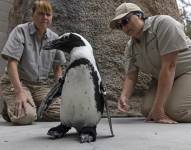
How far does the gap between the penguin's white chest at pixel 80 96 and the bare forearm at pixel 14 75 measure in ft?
2.56

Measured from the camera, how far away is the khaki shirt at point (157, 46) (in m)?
3.10

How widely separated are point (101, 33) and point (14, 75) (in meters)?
1.27

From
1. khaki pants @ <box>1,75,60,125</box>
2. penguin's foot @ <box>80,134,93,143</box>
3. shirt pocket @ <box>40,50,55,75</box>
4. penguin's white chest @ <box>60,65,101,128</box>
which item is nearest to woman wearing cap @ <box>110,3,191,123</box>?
shirt pocket @ <box>40,50,55,75</box>

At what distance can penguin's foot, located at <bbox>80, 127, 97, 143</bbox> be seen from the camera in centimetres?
226

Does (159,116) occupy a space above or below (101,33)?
below

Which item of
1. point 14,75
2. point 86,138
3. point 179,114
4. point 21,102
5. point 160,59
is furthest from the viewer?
point 179,114

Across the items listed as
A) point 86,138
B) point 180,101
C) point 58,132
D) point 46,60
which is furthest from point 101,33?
point 86,138

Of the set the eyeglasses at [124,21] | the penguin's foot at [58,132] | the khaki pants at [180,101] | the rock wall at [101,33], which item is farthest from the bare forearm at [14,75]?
the khaki pants at [180,101]

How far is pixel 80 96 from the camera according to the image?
7.57ft

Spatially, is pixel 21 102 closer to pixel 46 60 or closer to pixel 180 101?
pixel 46 60

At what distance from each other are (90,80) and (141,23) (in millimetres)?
969

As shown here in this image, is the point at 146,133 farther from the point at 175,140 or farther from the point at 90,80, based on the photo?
the point at 90,80

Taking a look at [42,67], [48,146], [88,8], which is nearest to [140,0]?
[88,8]

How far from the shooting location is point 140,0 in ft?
14.4
